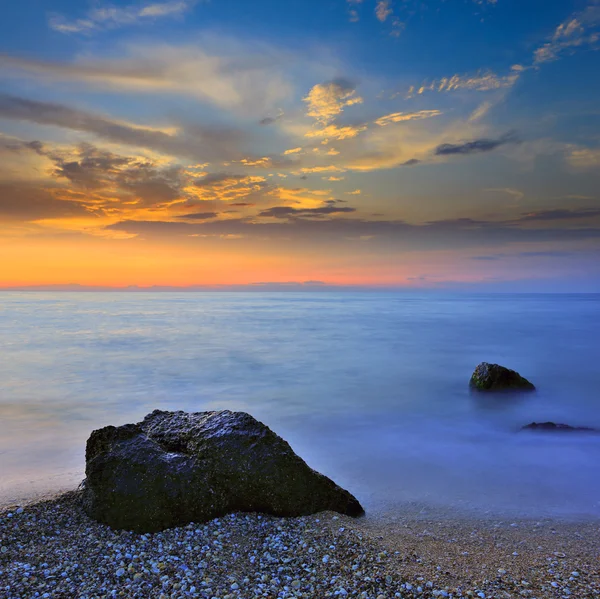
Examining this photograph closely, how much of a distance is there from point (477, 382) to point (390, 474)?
7.87m

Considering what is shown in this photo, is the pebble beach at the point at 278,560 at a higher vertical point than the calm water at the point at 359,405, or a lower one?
higher

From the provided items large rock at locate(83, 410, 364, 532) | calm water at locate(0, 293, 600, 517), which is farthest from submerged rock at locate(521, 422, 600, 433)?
large rock at locate(83, 410, 364, 532)

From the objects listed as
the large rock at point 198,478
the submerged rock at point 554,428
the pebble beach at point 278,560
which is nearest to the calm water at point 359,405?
the submerged rock at point 554,428

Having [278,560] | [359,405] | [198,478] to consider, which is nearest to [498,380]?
[359,405]

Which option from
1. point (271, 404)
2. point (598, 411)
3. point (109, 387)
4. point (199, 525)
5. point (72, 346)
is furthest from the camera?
point (72, 346)

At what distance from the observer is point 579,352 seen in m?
23.9

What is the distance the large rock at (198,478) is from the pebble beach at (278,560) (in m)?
0.16

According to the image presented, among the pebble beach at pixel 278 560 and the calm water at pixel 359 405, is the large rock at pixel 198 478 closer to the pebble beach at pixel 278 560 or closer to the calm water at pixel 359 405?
the pebble beach at pixel 278 560

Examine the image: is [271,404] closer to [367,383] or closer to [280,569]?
[367,383]

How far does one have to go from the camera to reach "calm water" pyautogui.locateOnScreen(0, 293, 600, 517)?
807 cm

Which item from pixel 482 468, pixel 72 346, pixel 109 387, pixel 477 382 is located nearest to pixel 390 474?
pixel 482 468

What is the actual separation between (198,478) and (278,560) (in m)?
1.49

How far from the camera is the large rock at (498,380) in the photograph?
47.8 ft

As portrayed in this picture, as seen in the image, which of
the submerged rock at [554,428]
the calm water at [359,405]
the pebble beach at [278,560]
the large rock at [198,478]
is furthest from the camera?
the submerged rock at [554,428]
